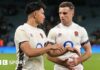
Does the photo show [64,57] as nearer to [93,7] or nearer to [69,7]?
[69,7]

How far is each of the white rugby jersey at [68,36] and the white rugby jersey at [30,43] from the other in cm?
70

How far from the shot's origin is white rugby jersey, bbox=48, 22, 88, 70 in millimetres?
5734

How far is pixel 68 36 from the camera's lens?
5.76m

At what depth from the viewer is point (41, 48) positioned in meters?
4.80

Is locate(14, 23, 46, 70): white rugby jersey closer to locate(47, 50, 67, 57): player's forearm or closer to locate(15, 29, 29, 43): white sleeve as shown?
locate(15, 29, 29, 43): white sleeve

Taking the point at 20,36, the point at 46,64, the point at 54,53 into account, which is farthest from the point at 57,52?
the point at 46,64

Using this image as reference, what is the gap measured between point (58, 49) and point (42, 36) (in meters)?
0.35

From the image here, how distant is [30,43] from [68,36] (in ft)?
3.13

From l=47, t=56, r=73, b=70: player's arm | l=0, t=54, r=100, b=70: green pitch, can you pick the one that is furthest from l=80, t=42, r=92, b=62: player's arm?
l=0, t=54, r=100, b=70: green pitch

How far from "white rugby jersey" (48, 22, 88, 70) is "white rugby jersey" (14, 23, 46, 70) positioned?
701 millimetres

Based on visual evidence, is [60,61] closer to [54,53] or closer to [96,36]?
[54,53]

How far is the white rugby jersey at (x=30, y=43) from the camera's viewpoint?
16.2 ft

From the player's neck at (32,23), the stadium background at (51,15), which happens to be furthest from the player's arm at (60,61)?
the stadium background at (51,15)

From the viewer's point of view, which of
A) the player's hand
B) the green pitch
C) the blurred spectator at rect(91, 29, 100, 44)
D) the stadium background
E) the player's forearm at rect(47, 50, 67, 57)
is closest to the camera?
the player's forearm at rect(47, 50, 67, 57)
